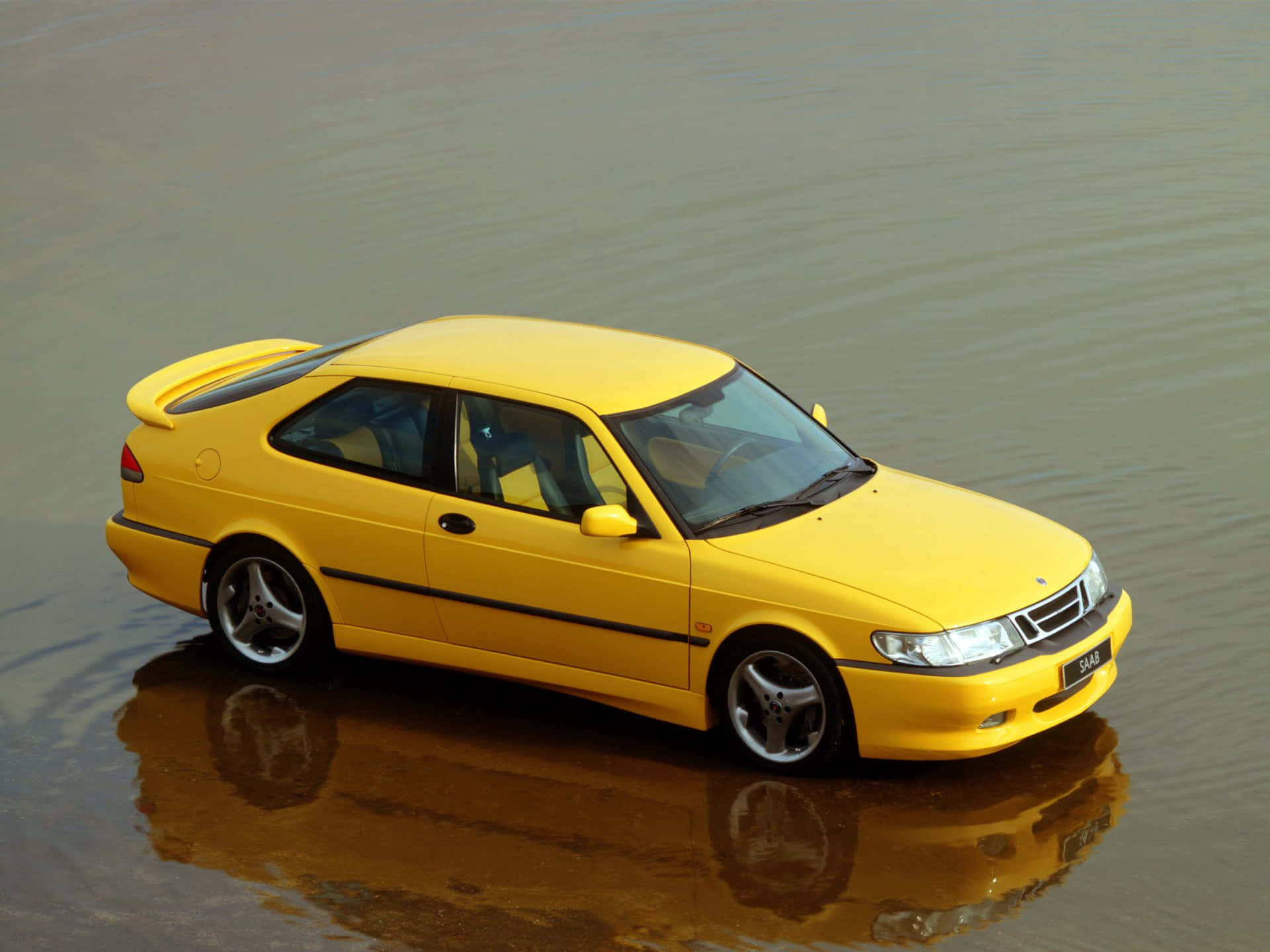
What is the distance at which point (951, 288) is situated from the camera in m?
14.9

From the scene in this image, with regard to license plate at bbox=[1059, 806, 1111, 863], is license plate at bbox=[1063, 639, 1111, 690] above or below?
above

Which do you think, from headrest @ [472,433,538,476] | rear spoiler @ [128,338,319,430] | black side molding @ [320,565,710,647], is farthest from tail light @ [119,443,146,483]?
headrest @ [472,433,538,476]

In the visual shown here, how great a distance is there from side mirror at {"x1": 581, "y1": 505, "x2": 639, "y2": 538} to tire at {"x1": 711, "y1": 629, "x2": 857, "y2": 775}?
647 millimetres

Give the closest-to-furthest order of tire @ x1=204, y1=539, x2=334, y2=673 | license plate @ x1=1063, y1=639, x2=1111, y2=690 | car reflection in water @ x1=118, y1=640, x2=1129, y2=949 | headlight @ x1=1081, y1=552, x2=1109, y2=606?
car reflection in water @ x1=118, y1=640, x2=1129, y2=949
license plate @ x1=1063, y1=639, x2=1111, y2=690
headlight @ x1=1081, y1=552, x2=1109, y2=606
tire @ x1=204, y1=539, x2=334, y2=673

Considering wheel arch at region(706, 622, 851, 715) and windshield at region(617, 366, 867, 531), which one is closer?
wheel arch at region(706, 622, 851, 715)

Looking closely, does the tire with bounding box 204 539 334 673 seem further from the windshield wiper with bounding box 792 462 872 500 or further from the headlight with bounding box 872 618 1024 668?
the headlight with bounding box 872 618 1024 668

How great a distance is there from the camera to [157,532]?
8273mm

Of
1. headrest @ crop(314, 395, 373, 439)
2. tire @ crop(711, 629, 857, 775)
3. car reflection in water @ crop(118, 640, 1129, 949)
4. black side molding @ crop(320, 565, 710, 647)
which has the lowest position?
car reflection in water @ crop(118, 640, 1129, 949)

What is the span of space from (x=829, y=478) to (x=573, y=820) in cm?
207

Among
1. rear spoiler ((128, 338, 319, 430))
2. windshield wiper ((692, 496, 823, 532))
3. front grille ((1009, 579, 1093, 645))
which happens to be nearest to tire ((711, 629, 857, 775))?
windshield wiper ((692, 496, 823, 532))

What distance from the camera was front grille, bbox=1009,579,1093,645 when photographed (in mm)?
6691

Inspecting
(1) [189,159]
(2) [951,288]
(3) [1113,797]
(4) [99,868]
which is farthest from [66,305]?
(3) [1113,797]

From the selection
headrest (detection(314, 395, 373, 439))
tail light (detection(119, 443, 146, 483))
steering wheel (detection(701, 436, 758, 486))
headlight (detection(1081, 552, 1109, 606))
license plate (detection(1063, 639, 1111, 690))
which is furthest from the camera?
tail light (detection(119, 443, 146, 483))

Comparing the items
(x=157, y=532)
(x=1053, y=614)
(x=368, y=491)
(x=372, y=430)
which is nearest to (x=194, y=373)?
(x=157, y=532)
